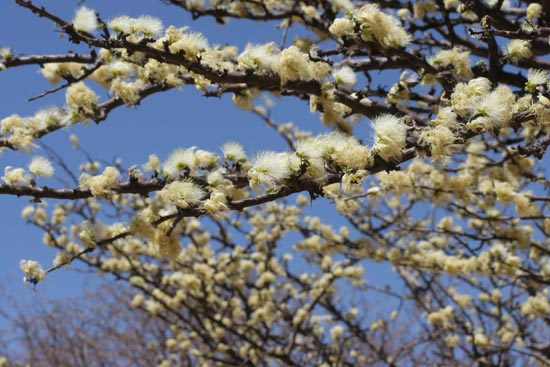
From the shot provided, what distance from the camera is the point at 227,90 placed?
3.69m

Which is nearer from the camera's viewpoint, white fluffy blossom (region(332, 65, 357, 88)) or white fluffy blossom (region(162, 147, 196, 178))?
white fluffy blossom (region(162, 147, 196, 178))

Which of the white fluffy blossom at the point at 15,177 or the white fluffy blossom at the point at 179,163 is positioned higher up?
the white fluffy blossom at the point at 179,163

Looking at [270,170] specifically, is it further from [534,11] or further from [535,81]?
[534,11]

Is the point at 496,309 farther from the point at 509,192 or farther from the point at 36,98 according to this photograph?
the point at 36,98

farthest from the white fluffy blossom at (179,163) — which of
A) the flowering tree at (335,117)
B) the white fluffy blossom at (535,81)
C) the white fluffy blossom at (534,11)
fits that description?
the white fluffy blossom at (534,11)

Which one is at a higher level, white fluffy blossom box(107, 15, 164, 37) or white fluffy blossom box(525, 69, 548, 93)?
white fluffy blossom box(107, 15, 164, 37)

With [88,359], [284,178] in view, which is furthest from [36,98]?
[88,359]

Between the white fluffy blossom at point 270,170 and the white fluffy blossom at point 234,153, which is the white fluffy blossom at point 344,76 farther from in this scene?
the white fluffy blossom at point 270,170

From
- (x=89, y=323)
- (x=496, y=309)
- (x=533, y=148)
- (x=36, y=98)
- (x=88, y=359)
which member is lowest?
(x=533, y=148)

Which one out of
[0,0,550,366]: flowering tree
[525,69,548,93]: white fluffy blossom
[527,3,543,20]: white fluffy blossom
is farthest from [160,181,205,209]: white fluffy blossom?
[527,3,543,20]: white fluffy blossom

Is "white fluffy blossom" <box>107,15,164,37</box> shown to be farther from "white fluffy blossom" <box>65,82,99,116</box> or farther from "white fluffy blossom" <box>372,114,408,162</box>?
"white fluffy blossom" <box>372,114,408,162</box>

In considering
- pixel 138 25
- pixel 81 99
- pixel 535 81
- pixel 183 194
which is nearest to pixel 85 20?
pixel 138 25

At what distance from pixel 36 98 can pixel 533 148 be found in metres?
2.53

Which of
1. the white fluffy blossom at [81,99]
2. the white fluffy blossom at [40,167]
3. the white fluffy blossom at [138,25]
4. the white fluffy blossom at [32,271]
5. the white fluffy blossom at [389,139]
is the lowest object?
the white fluffy blossom at [32,271]
